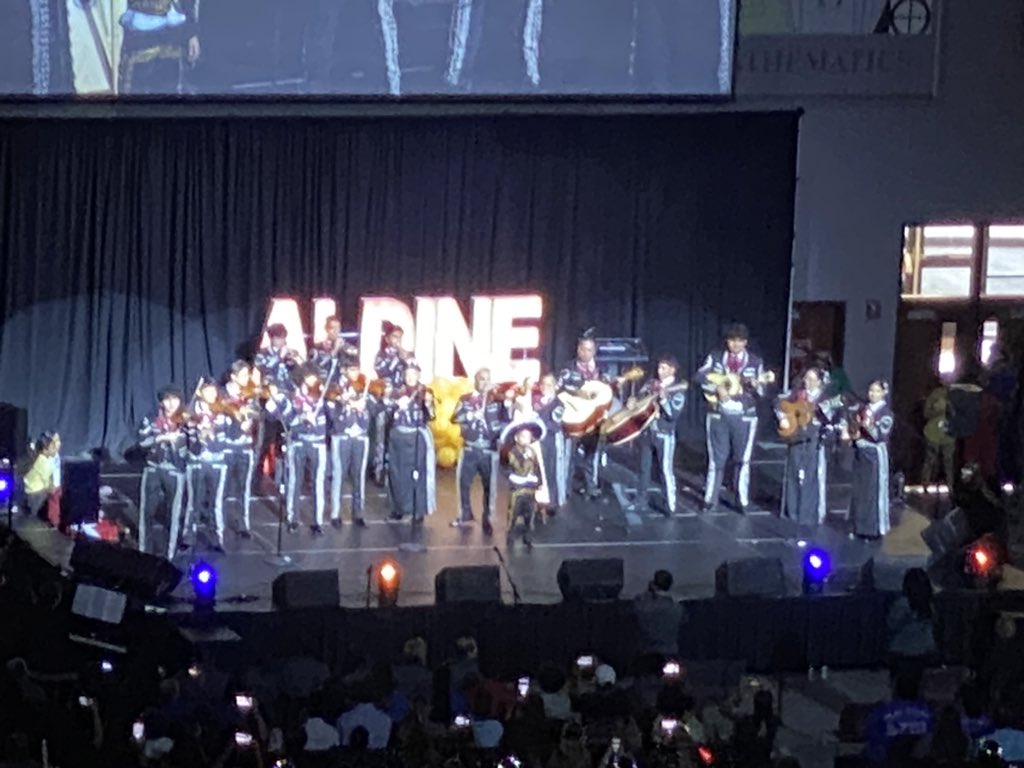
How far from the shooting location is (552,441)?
1888 cm

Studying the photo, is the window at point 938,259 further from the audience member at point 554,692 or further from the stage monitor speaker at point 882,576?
the audience member at point 554,692

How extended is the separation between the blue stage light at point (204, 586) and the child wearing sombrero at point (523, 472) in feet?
12.2

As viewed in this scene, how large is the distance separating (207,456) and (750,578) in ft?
15.4

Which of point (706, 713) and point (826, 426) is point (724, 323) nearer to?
point (826, 426)

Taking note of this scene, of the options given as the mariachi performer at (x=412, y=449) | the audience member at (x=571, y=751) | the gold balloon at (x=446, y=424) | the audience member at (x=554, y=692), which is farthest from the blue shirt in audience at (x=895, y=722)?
the gold balloon at (x=446, y=424)

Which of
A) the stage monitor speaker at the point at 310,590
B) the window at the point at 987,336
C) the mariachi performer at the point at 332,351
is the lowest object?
the stage monitor speaker at the point at 310,590

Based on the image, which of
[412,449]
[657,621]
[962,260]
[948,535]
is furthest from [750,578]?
[962,260]

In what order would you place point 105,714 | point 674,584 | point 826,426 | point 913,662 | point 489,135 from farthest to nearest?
1. point 489,135
2. point 826,426
3. point 674,584
4. point 913,662
5. point 105,714

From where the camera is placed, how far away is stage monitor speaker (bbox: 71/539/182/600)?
15.0 meters

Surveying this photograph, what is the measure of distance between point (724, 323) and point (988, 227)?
2.98 meters

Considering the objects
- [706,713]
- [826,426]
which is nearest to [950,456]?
[826,426]

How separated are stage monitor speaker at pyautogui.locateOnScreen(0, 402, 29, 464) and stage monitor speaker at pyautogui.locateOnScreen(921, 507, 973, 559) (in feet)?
26.3

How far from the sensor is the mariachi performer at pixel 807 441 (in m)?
18.6

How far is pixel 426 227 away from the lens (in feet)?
71.3
